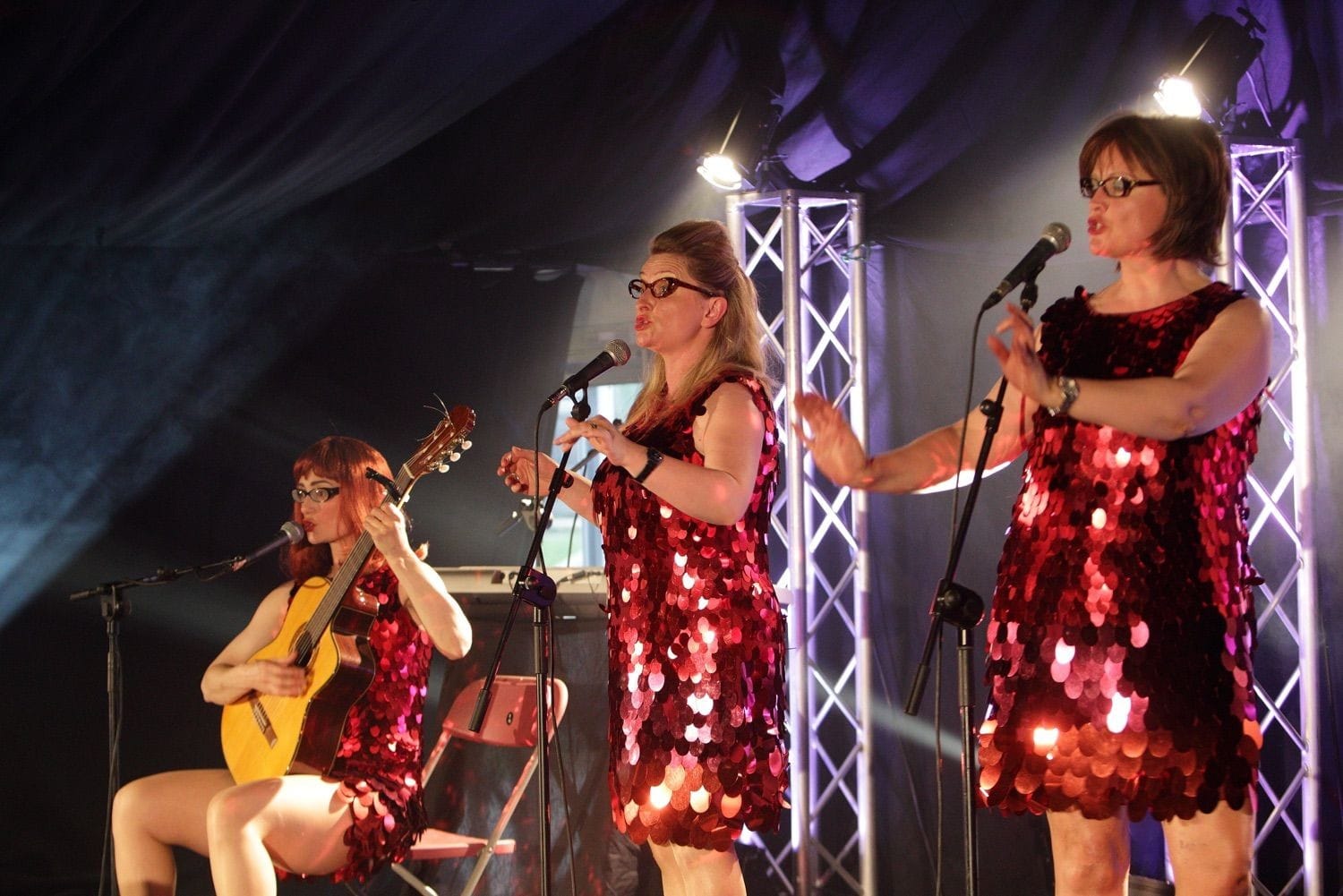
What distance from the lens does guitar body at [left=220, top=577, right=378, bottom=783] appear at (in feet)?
11.8

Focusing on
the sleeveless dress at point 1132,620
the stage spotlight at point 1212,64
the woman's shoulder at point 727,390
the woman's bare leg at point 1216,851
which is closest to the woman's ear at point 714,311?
the woman's shoulder at point 727,390

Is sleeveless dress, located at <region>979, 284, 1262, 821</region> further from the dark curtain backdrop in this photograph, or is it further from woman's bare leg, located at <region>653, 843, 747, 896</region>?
the dark curtain backdrop

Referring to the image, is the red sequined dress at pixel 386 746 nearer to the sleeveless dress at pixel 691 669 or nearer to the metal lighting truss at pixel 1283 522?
the sleeveless dress at pixel 691 669

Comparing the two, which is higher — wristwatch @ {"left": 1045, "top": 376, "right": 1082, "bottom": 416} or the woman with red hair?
wristwatch @ {"left": 1045, "top": 376, "right": 1082, "bottom": 416}

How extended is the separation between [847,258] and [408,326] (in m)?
2.31

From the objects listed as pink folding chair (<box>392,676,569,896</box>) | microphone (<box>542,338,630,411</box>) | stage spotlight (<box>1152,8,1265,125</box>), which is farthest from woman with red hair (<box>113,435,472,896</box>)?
stage spotlight (<box>1152,8,1265,125</box>)

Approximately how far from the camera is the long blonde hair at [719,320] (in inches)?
115

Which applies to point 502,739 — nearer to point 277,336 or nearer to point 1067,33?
point 277,336

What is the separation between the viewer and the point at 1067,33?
4523mm

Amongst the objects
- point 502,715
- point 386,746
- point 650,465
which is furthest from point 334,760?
point 650,465

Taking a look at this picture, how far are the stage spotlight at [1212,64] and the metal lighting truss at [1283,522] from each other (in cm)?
20

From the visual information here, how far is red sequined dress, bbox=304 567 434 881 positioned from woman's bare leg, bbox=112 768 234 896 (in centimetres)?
47

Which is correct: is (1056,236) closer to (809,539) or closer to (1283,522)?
(1283,522)

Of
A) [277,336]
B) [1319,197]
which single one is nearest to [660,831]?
A: [1319,197]
